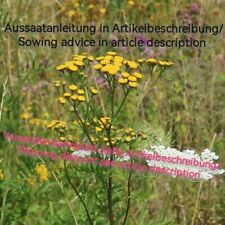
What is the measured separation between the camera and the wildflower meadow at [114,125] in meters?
1.78

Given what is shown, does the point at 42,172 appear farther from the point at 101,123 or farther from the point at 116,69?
the point at 116,69

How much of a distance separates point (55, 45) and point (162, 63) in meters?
2.23

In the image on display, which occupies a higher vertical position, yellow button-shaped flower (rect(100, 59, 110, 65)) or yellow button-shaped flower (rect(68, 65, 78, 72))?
yellow button-shaped flower (rect(100, 59, 110, 65))

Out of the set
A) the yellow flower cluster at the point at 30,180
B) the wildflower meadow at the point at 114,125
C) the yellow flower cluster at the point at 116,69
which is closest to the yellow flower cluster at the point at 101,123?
the wildflower meadow at the point at 114,125

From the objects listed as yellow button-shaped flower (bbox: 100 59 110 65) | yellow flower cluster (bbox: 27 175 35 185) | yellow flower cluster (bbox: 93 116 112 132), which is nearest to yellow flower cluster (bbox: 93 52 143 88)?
yellow button-shaped flower (bbox: 100 59 110 65)

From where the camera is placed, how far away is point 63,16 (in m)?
4.64

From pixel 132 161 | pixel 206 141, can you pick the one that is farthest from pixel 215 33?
pixel 132 161

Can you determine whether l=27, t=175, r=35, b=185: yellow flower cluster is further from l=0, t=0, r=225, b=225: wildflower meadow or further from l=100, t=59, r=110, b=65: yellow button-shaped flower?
l=100, t=59, r=110, b=65: yellow button-shaped flower

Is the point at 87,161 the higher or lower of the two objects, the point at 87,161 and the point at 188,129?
the higher

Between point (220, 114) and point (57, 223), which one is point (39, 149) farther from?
point (220, 114)

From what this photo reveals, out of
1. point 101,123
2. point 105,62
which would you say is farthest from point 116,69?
point 101,123

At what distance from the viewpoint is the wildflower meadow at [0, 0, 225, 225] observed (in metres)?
1.78

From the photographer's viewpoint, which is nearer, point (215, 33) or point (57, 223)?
point (57, 223)

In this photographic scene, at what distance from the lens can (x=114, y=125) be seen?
2.26 metres
